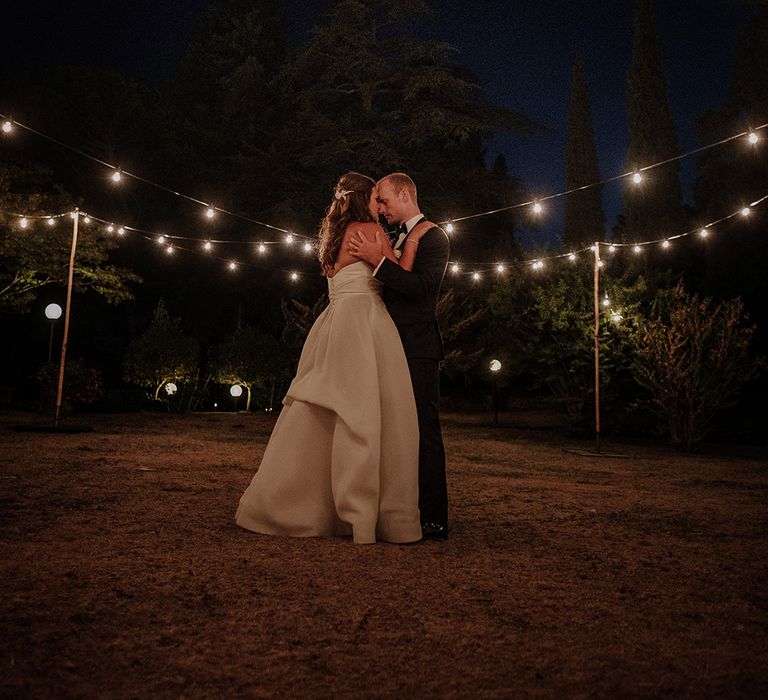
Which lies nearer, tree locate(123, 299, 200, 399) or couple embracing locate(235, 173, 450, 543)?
couple embracing locate(235, 173, 450, 543)

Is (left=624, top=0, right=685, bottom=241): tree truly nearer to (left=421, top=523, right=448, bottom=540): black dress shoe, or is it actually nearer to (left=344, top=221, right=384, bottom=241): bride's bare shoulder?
(left=344, top=221, right=384, bottom=241): bride's bare shoulder

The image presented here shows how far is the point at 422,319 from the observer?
348cm

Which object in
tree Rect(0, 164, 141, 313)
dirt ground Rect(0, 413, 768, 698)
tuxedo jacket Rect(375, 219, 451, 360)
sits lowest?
dirt ground Rect(0, 413, 768, 698)

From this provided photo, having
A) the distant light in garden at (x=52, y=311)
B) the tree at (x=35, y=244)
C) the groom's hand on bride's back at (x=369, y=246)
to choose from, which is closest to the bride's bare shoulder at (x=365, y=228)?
the groom's hand on bride's back at (x=369, y=246)

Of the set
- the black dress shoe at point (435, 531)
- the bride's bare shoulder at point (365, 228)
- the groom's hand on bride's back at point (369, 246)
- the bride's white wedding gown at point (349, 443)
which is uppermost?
the bride's bare shoulder at point (365, 228)

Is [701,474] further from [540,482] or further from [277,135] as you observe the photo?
[277,135]

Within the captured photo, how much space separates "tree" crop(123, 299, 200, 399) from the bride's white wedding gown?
1382cm

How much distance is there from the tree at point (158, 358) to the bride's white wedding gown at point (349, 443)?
544 inches

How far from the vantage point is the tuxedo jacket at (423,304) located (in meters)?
3.44

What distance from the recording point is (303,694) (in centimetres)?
161

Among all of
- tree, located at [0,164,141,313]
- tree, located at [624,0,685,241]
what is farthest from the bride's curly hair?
tree, located at [624,0,685,241]

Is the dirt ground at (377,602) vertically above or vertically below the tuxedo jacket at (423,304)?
below

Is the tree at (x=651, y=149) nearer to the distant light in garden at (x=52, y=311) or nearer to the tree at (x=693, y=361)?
the tree at (x=693, y=361)

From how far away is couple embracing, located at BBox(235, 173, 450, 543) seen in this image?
324 centimetres
